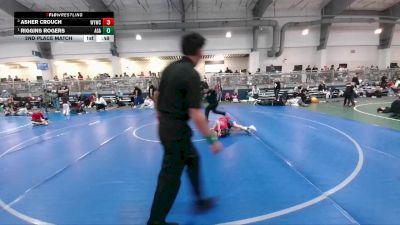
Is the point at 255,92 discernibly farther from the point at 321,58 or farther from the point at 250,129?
the point at 250,129

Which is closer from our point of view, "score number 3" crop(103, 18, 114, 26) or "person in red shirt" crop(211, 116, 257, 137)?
"person in red shirt" crop(211, 116, 257, 137)

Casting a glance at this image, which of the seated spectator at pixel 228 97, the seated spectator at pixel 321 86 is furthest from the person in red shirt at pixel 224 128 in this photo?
the seated spectator at pixel 321 86

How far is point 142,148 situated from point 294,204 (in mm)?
4606

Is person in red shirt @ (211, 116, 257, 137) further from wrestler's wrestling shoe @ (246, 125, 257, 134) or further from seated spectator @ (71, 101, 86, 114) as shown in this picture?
seated spectator @ (71, 101, 86, 114)

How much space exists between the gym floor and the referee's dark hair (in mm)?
2306

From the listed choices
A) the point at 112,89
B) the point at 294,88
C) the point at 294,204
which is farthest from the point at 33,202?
the point at 294,88

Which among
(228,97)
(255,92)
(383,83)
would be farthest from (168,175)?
(383,83)

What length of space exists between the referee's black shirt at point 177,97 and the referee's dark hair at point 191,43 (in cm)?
9

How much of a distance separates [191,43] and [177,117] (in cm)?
89

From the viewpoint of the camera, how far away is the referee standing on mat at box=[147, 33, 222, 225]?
8.44ft

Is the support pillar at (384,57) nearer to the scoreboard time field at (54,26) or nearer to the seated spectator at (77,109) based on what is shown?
the scoreboard time field at (54,26)

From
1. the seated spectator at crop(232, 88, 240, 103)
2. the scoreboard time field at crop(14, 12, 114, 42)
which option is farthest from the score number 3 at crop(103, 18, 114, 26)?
the seated spectator at crop(232, 88, 240, 103)

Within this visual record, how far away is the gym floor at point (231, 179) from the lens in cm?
352

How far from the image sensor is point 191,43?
2846 millimetres
